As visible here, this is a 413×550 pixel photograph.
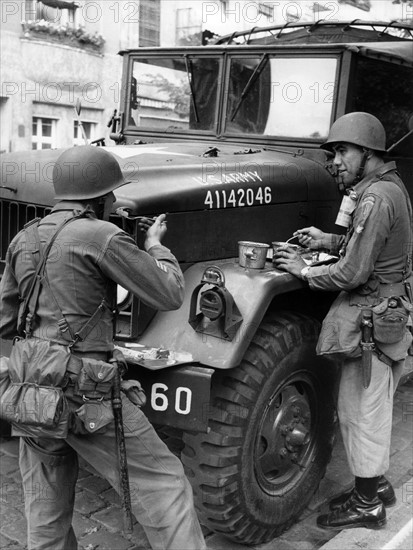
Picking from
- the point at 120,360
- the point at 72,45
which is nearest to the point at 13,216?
the point at 120,360

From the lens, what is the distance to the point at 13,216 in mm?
3504

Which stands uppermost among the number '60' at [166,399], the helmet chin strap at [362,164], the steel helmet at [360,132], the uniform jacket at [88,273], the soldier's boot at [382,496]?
the steel helmet at [360,132]

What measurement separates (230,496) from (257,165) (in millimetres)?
1697

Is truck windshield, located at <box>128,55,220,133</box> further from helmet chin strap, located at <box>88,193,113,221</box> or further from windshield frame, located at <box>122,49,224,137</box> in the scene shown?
helmet chin strap, located at <box>88,193,113,221</box>

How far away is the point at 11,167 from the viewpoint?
11.2 ft

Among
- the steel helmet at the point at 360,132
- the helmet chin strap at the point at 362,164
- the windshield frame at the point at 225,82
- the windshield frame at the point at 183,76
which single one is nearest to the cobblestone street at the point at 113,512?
the helmet chin strap at the point at 362,164

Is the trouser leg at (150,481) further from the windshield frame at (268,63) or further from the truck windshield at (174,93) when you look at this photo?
the truck windshield at (174,93)

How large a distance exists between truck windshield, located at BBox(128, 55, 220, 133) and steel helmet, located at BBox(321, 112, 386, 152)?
1.15m

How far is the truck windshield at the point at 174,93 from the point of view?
4398mm

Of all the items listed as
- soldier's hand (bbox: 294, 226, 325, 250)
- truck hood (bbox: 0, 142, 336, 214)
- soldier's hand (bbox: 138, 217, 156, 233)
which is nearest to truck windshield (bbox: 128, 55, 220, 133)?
truck hood (bbox: 0, 142, 336, 214)

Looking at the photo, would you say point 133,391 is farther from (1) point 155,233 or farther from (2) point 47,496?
(1) point 155,233

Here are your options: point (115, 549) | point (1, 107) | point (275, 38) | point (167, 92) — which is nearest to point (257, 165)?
point (167, 92)

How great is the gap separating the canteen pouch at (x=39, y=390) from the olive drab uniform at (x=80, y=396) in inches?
1.8

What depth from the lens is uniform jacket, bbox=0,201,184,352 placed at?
8.03 ft
